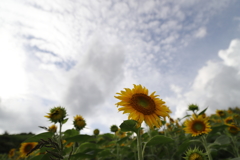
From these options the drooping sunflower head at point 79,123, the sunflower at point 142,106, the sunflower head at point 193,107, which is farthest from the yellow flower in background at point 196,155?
the drooping sunflower head at point 79,123

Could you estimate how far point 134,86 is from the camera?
2.57 meters

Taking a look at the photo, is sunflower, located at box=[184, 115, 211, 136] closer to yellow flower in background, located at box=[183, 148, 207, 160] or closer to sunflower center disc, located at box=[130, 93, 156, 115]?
yellow flower in background, located at box=[183, 148, 207, 160]

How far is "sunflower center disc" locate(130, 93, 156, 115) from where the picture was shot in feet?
7.32

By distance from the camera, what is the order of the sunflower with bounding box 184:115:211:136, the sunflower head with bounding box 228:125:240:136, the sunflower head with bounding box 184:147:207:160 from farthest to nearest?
the sunflower head with bounding box 228:125:240:136
the sunflower with bounding box 184:115:211:136
the sunflower head with bounding box 184:147:207:160

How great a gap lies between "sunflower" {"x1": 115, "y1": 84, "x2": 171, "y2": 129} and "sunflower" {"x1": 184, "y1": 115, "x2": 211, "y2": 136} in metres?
1.02

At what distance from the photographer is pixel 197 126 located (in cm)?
322

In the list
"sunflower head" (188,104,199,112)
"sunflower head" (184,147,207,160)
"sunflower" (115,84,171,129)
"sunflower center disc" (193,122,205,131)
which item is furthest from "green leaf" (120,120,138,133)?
"sunflower head" (188,104,199,112)

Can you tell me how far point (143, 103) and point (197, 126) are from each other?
1597 millimetres

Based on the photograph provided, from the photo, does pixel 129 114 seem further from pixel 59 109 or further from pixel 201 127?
pixel 201 127

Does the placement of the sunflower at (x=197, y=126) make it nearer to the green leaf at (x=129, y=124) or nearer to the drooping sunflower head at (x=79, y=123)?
the green leaf at (x=129, y=124)

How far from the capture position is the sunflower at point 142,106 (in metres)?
2.19

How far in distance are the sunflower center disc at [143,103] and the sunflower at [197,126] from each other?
1.31 m

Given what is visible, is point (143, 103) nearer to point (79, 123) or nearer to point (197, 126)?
point (197, 126)

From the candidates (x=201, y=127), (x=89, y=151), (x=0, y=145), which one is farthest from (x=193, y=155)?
(x=0, y=145)
